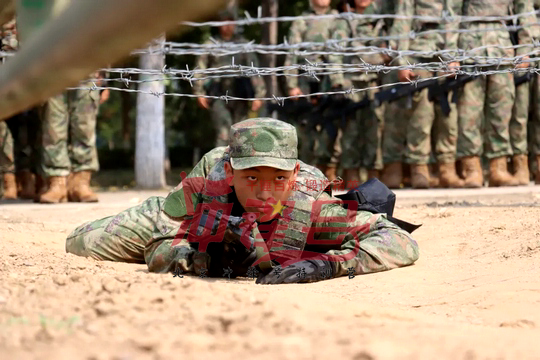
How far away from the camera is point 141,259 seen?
5.11m

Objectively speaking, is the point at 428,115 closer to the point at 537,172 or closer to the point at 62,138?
the point at 537,172

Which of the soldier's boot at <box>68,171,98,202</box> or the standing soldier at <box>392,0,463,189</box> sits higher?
the standing soldier at <box>392,0,463,189</box>

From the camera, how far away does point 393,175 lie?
9906 mm

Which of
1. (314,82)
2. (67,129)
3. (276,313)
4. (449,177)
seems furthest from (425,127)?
(276,313)

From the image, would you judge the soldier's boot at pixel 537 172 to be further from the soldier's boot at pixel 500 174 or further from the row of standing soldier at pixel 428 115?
the soldier's boot at pixel 500 174

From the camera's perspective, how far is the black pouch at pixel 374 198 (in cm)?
489

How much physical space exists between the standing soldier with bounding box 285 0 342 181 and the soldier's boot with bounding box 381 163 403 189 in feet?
2.02

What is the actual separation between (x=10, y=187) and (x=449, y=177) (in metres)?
4.75

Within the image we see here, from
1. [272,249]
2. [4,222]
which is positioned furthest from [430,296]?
[4,222]

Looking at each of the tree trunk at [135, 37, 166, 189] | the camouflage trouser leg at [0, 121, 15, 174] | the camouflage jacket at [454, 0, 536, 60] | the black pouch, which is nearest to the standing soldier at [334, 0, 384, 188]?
the camouflage jacket at [454, 0, 536, 60]

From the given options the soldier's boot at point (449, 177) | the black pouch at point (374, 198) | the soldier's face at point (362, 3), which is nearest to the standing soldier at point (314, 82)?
the soldier's face at point (362, 3)

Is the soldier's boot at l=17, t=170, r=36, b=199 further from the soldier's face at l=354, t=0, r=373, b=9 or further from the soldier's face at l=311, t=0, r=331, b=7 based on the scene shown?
the soldier's face at l=354, t=0, r=373, b=9

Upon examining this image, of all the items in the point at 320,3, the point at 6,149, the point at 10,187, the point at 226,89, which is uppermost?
→ the point at 320,3

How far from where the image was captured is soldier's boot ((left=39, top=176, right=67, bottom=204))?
8312mm
